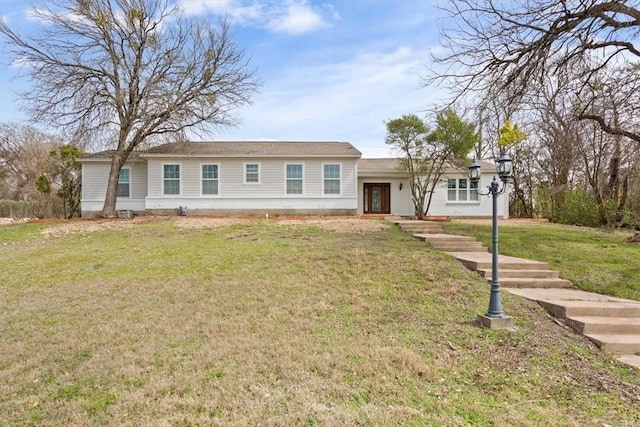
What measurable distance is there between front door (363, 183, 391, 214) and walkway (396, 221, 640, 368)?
10.5 metres

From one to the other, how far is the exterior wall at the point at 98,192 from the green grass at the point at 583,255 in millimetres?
14319

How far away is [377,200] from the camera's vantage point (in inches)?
783

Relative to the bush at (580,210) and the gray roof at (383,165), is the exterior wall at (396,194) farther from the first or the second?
the bush at (580,210)

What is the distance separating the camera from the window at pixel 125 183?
18438 mm

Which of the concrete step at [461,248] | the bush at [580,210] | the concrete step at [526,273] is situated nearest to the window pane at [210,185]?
the concrete step at [461,248]

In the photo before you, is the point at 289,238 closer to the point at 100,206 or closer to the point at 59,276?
the point at 59,276

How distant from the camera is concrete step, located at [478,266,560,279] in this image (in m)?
7.23

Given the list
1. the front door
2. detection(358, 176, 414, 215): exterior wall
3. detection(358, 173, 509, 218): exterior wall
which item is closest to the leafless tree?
detection(358, 176, 414, 215): exterior wall

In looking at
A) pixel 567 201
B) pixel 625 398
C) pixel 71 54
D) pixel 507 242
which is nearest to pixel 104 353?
pixel 625 398

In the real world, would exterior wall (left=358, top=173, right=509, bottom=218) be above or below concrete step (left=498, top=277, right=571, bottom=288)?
above

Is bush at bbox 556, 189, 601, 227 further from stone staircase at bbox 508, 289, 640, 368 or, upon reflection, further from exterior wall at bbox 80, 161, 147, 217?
exterior wall at bbox 80, 161, 147, 217

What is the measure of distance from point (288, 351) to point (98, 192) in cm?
1752

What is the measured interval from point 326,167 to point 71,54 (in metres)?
11.4

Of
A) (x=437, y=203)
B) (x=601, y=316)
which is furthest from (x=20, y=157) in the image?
(x=601, y=316)
